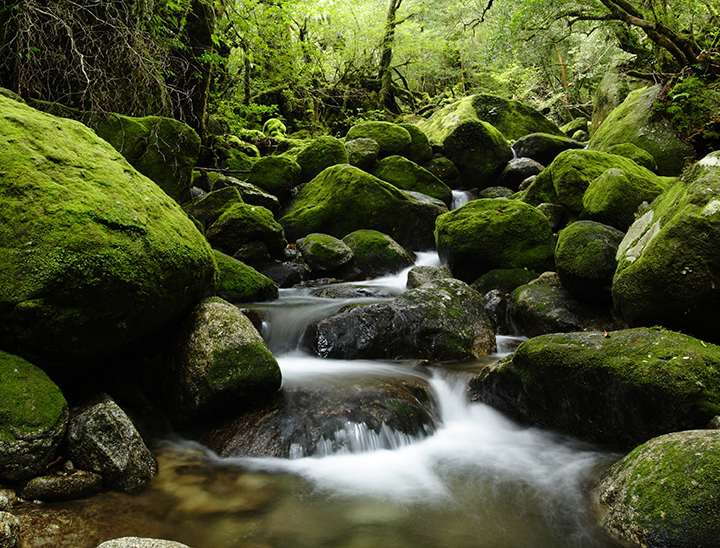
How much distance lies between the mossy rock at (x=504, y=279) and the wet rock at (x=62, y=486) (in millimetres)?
6453

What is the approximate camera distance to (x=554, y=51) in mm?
23203

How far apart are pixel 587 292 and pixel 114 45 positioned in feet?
25.1

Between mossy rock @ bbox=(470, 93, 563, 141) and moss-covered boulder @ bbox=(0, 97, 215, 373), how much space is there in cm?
1610

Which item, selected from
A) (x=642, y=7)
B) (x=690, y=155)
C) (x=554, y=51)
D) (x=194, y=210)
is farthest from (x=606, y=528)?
(x=554, y=51)

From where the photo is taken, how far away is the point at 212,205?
946cm

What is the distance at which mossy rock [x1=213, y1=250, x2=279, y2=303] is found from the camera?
704 cm

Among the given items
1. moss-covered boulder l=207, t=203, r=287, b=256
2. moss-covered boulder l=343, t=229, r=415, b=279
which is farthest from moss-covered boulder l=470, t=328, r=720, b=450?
moss-covered boulder l=207, t=203, r=287, b=256

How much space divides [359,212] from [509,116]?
10442 mm

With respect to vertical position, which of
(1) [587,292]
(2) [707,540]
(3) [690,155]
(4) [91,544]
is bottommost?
(4) [91,544]

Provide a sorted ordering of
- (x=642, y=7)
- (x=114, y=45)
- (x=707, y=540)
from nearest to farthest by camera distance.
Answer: (x=707, y=540)
(x=114, y=45)
(x=642, y=7)

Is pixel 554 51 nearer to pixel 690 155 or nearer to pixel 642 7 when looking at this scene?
pixel 642 7

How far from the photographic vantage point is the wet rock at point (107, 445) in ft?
9.27

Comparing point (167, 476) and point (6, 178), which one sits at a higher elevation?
point (6, 178)

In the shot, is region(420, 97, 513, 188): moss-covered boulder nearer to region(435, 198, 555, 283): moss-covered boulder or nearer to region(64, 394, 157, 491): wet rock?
region(435, 198, 555, 283): moss-covered boulder
